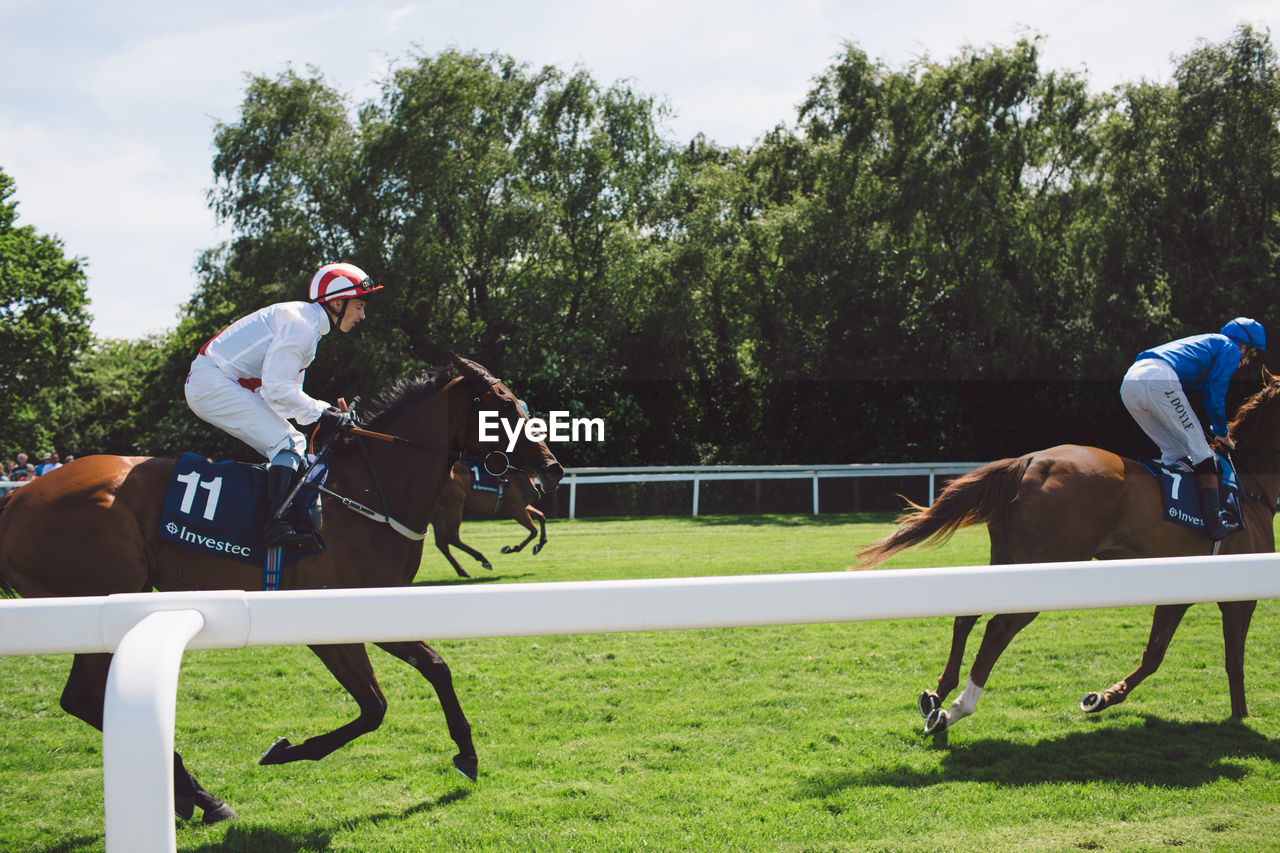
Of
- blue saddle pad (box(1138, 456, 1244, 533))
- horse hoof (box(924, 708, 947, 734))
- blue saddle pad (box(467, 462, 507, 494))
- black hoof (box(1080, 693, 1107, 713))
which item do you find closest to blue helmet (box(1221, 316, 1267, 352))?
blue saddle pad (box(1138, 456, 1244, 533))

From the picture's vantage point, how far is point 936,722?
411 centimetres

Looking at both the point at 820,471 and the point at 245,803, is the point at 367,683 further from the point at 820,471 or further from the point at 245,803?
the point at 820,471

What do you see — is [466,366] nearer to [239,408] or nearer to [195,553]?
[239,408]

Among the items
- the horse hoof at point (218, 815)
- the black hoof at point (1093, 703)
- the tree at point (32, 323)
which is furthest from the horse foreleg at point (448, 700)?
the tree at point (32, 323)

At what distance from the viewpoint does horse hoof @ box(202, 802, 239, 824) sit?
126 inches

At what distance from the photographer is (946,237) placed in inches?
866

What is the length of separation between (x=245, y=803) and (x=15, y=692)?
107 inches

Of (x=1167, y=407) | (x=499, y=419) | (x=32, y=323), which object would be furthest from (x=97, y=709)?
(x=32, y=323)

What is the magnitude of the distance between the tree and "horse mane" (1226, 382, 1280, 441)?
2928 centimetres

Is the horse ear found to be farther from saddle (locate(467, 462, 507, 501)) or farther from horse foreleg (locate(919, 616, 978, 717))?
saddle (locate(467, 462, 507, 501))

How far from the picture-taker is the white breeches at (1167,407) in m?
4.91

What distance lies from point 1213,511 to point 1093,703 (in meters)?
1.26

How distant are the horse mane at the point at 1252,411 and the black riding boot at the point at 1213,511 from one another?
22.2 inches

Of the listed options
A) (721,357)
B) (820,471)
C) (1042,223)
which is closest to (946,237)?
(1042,223)
